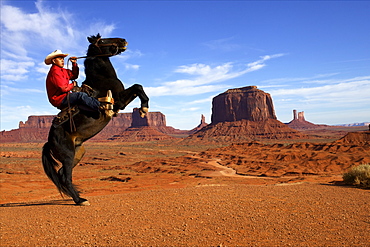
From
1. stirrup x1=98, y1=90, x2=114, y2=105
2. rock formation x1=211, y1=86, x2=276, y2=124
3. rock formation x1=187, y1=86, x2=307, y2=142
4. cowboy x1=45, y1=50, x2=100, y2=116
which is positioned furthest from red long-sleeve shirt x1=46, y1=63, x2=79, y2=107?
rock formation x1=211, y1=86, x2=276, y2=124

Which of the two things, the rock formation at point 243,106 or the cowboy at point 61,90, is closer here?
the cowboy at point 61,90

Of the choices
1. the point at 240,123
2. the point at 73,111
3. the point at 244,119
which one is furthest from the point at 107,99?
the point at 244,119

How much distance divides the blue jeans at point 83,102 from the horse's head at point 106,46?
103 centimetres

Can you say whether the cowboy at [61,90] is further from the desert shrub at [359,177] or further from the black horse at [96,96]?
the desert shrub at [359,177]

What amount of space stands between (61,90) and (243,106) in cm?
12803

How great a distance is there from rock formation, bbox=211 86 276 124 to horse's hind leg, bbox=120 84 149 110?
124 metres

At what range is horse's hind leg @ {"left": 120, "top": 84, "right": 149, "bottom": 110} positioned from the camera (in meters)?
5.98

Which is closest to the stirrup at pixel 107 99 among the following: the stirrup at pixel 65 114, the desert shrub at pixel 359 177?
the stirrup at pixel 65 114

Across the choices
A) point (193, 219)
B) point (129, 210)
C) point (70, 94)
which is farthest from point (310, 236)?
point (70, 94)

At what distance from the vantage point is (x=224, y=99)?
442 ft

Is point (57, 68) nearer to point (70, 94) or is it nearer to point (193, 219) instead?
point (70, 94)

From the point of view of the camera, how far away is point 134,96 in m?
6.09

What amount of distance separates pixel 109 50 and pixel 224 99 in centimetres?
13061

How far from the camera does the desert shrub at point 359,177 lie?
443 inches
